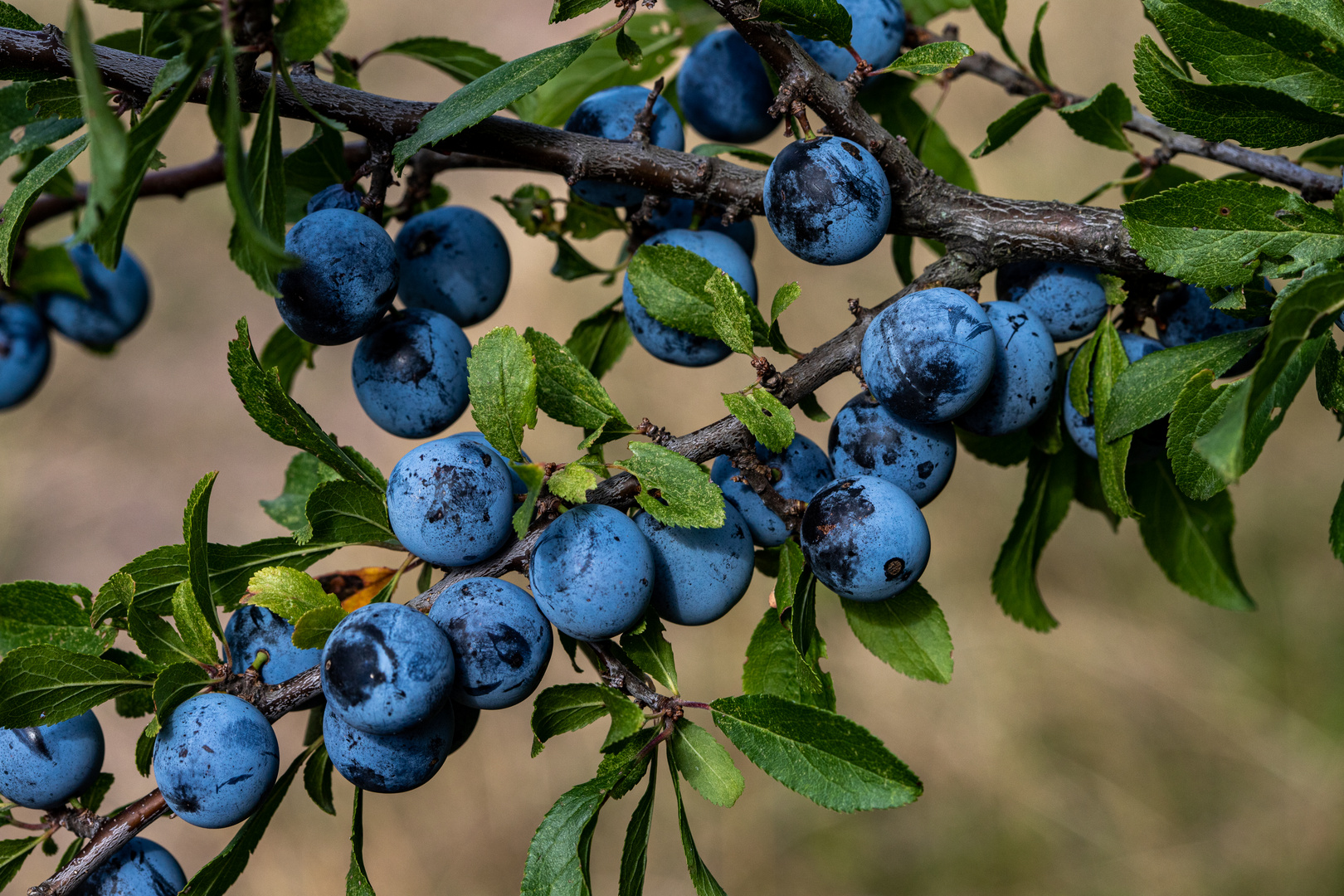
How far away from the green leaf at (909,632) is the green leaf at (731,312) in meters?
0.32

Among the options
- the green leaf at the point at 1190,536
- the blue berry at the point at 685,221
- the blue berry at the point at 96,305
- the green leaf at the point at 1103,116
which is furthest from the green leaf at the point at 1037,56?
the blue berry at the point at 96,305

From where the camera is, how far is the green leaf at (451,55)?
1.28m

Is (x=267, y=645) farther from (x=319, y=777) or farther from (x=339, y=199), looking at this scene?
(x=339, y=199)

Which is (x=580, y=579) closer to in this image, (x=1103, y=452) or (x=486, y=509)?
(x=486, y=509)

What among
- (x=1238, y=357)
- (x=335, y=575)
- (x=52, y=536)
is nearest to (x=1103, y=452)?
(x=1238, y=357)

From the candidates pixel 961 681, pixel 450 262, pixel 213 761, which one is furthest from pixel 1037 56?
pixel 961 681

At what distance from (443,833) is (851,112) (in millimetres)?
2803

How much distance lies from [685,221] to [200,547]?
2.26 feet

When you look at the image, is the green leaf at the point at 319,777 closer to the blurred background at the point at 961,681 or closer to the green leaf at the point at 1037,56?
the green leaf at the point at 1037,56

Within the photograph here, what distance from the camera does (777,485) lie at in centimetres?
96

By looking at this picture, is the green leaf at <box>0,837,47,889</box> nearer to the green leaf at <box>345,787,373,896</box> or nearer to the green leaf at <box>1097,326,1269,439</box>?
the green leaf at <box>345,787,373,896</box>

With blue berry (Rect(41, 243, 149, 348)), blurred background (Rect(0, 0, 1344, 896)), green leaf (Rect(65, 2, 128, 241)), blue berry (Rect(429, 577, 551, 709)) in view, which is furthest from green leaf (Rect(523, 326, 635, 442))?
blurred background (Rect(0, 0, 1344, 896))

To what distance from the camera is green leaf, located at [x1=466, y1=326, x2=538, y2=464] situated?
78cm

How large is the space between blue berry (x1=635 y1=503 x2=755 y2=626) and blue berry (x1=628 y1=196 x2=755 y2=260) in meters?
0.41
